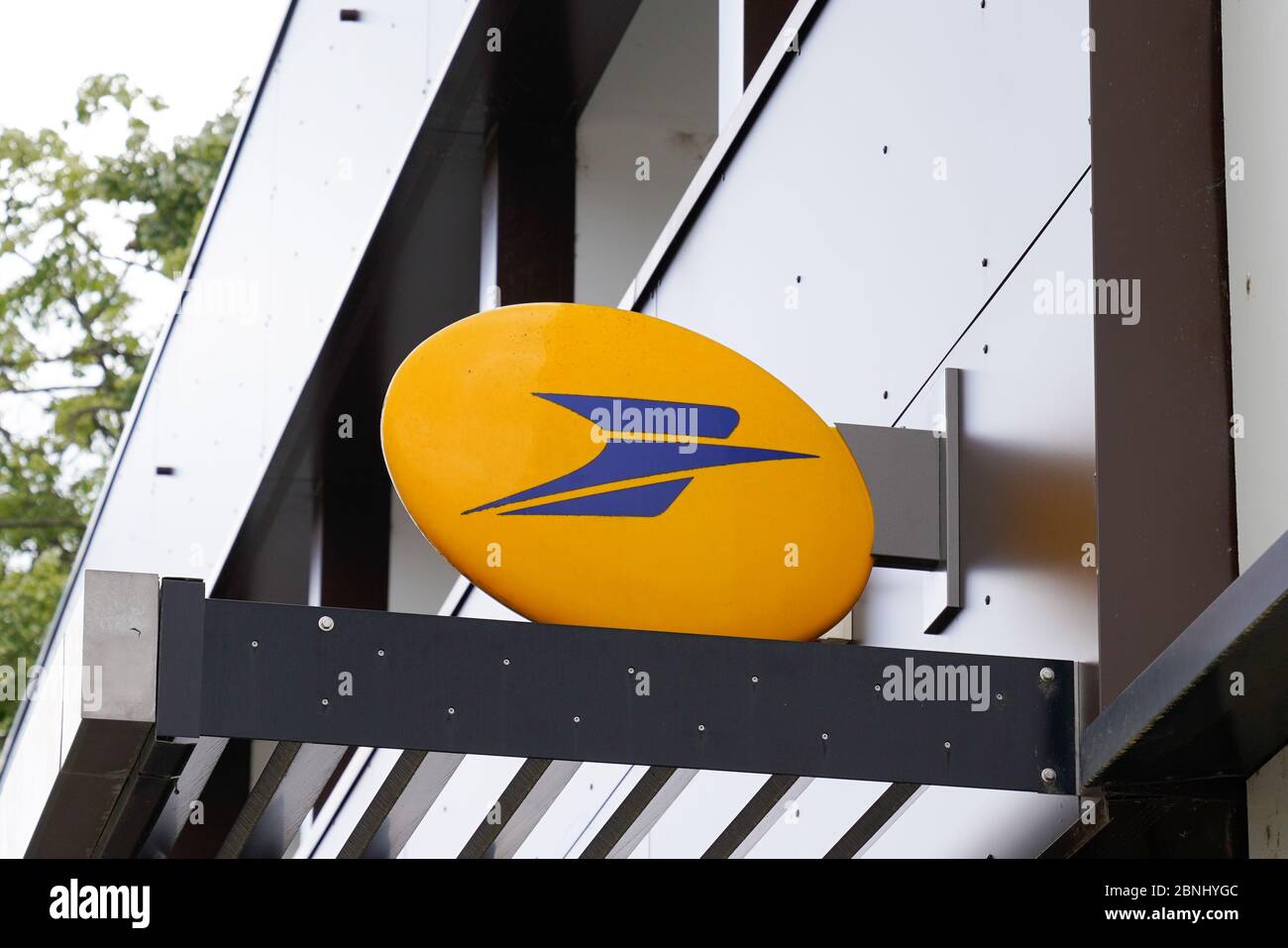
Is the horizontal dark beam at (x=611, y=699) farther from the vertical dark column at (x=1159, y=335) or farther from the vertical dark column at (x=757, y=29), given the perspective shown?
the vertical dark column at (x=757, y=29)

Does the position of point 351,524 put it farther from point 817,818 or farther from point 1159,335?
point 1159,335

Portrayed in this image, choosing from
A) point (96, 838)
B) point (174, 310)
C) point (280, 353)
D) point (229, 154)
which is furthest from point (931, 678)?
point (174, 310)

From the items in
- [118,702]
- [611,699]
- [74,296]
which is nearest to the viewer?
[118,702]

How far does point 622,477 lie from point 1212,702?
42.4 inches

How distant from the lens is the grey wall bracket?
392 cm

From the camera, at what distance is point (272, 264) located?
11180 millimetres

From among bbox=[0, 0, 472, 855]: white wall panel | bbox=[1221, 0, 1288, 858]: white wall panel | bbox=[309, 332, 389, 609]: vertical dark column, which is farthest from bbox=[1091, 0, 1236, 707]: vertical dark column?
bbox=[309, 332, 389, 609]: vertical dark column

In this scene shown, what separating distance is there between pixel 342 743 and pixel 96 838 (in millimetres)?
701

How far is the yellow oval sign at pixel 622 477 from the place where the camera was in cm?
351

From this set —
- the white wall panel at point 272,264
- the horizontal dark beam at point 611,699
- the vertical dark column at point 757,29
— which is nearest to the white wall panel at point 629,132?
the white wall panel at point 272,264

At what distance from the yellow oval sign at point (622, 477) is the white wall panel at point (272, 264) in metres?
4.73

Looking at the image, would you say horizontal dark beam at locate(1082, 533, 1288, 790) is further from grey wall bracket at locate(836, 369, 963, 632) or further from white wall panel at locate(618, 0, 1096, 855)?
grey wall bracket at locate(836, 369, 963, 632)

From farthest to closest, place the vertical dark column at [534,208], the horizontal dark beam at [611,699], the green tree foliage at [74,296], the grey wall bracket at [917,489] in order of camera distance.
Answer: the green tree foliage at [74,296] → the vertical dark column at [534,208] → the grey wall bracket at [917,489] → the horizontal dark beam at [611,699]

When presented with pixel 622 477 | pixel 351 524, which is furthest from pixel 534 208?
pixel 622 477
